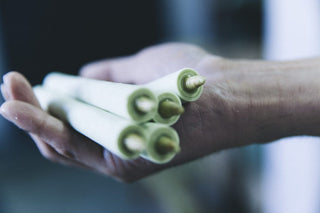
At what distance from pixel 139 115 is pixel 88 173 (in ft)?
3.58

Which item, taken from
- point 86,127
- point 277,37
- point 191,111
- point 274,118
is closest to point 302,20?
point 277,37

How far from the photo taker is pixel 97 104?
1.18 ft

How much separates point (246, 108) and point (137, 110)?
210 mm

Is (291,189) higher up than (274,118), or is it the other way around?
(274,118)

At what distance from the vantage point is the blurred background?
1.13 metres

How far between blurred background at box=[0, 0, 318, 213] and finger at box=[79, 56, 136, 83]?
0.51 meters

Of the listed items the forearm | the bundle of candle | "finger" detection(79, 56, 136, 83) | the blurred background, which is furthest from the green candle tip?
the blurred background

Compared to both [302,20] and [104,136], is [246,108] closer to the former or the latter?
[104,136]

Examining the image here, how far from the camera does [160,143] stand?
0.91ft

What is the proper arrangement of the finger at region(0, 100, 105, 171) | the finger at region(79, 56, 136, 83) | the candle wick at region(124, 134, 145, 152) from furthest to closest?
the finger at region(79, 56, 136, 83)
the finger at region(0, 100, 105, 171)
the candle wick at region(124, 134, 145, 152)

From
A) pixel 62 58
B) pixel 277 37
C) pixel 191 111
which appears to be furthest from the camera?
pixel 62 58

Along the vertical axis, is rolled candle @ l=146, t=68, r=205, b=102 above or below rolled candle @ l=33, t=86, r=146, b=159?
above

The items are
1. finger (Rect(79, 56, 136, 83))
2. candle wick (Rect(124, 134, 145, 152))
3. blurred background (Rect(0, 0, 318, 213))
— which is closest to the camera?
candle wick (Rect(124, 134, 145, 152))

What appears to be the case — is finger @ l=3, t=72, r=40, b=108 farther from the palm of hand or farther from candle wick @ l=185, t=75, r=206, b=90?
candle wick @ l=185, t=75, r=206, b=90
